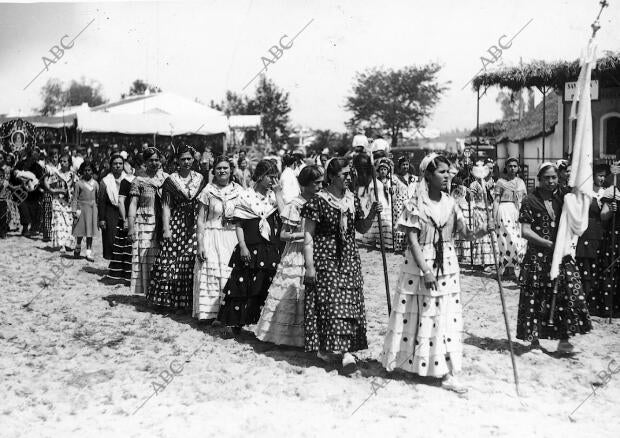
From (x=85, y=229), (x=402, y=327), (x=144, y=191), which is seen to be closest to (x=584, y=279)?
(x=402, y=327)

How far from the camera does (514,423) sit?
15.4 feet

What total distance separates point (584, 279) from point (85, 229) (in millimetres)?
8482

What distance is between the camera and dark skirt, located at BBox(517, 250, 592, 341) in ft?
20.6

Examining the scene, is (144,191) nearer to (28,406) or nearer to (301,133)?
(28,406)

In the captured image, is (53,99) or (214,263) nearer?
(214,263)

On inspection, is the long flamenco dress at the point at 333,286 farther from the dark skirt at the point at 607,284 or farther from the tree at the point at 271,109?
the tree at the point at 271,109

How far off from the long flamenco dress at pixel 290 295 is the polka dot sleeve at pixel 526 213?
2.05 metres

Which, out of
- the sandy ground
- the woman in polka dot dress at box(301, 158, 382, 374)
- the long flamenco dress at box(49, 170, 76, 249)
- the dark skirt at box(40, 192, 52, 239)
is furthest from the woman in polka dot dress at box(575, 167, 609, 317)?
the dark skirt at box(40, 192, 52, 239)

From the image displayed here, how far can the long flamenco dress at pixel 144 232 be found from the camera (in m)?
8.78

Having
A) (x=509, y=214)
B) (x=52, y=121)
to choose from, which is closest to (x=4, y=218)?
(x=509, y=214)

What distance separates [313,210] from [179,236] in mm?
2722

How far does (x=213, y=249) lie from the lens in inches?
294

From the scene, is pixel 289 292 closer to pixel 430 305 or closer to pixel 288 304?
pixel 288 304

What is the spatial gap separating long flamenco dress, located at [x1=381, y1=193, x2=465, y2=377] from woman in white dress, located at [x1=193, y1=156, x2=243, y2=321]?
2487 mm
